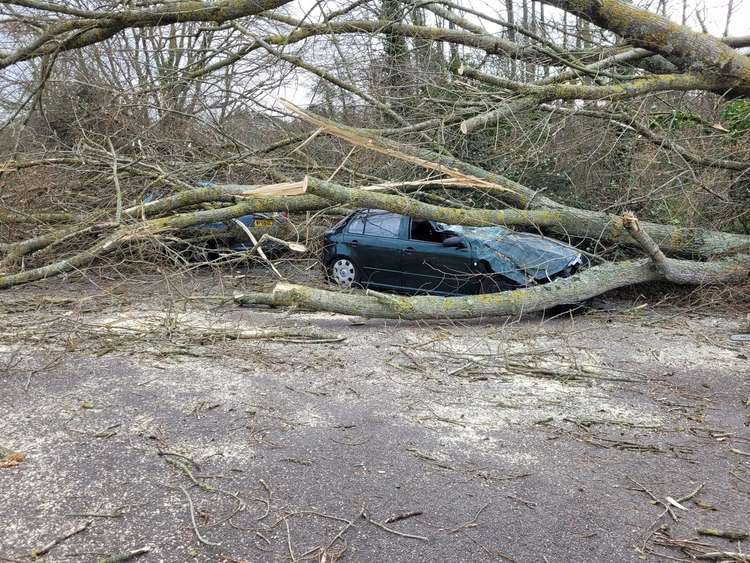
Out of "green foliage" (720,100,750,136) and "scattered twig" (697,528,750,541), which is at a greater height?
"green foliage" (720,100,750,136)

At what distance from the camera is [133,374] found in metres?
5.30

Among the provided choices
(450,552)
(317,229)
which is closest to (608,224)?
(317,229)

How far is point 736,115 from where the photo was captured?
1023 cm

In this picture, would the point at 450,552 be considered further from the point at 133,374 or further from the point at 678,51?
the point at 678,51

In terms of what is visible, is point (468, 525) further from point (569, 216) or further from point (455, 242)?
point (569, 216)

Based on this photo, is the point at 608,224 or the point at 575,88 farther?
the point at 608,224

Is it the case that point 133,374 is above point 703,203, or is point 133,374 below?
below

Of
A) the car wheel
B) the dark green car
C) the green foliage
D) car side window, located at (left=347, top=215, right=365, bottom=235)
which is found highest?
the green foliage

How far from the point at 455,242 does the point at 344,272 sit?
6.26 ft

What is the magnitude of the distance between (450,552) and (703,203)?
316 inches

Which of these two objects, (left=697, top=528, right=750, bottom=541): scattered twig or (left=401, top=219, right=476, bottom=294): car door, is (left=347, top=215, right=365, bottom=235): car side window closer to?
(left=401, top=219, right=476, bottom=294): car door

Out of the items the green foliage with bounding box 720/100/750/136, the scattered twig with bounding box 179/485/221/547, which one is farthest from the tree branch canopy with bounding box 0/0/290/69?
the green foliage with bounding box 720/100/750/136

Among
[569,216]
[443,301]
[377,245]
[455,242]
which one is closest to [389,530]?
[443,301]

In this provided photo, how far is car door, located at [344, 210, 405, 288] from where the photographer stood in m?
8.84
